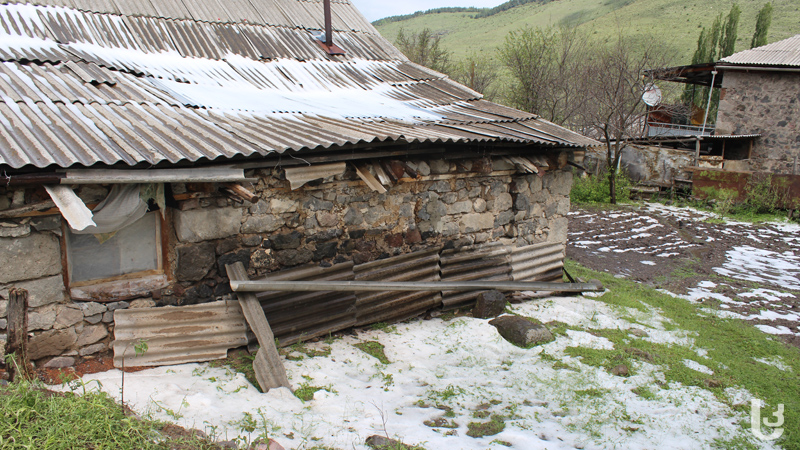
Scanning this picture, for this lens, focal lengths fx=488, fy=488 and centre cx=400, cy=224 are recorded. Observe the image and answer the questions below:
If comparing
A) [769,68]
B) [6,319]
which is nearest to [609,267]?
[6,319]

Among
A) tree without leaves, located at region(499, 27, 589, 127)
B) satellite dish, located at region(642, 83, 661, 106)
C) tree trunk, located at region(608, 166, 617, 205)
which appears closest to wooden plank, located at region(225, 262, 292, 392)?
tree trunk, located at region(608, 166, 617, 205)

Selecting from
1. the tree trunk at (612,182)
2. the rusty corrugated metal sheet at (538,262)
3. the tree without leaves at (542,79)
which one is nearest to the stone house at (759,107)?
Answer: the tree trunk at (612,182)

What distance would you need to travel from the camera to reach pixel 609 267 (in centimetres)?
833

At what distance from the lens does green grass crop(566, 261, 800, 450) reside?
4.18 meters

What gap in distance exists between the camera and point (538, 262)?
6.62 m

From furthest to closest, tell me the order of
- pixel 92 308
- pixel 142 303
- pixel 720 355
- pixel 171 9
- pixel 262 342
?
Result: pixel 171 9
pixel 720 355
pixel 142 303
pixel 262 342
pixel 92 308

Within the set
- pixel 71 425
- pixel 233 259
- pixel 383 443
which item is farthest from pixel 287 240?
pixel 71 425

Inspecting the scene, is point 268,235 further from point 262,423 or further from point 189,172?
point 262,423

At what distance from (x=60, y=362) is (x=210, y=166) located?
1839 mm

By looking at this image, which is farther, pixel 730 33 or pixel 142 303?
pixel 730 33

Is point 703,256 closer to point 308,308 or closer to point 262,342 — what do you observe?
point 308,308

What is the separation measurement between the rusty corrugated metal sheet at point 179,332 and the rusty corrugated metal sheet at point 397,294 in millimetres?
1298

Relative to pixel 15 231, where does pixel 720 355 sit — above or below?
below

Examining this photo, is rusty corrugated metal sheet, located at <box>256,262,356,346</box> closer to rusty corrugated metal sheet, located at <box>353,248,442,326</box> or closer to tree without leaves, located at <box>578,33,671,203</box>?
rusty corrugated metal sheet, located at <box>353,248,442,326</box>
